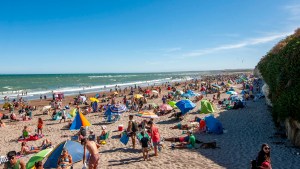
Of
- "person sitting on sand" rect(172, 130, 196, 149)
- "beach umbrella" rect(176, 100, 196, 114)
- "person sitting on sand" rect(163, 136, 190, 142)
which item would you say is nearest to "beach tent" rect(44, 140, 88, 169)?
"person sitting on sand" rect(172, 130, 196, 149)

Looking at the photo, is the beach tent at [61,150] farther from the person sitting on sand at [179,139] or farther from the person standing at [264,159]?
the person standing at [264,159]

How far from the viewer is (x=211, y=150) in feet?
35.6

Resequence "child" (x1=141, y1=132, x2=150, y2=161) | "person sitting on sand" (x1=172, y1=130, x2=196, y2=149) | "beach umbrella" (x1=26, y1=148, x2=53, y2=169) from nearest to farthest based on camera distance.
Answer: "beach umbrella" (x1=26, y1=148, x2=53, y2=169) → "child" (x1=141, y1=132, x2=150, y2=161) → "person sitting on sand" (x1=172, y1=130, x2=196, y2=149)

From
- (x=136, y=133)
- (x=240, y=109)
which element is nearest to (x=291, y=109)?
(x=136, y=133)

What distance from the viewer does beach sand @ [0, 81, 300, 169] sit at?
30.7ft

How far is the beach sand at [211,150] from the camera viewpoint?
9.35 meters

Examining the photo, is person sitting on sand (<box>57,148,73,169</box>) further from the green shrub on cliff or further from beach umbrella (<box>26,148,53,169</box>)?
the green shrub on cliff

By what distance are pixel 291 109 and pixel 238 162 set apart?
3.35 m

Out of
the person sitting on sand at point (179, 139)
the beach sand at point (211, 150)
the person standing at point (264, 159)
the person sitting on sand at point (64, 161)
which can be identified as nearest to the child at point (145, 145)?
the beach sand at point (211, 150)

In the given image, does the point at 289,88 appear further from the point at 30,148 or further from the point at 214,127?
the point at 30,148

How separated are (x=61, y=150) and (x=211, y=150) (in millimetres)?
6003

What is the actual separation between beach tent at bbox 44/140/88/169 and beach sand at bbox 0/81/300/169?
39 cm

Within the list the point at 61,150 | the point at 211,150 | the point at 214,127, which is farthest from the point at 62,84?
the point at 211,150

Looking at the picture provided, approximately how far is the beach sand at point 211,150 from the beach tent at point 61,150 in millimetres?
393
